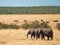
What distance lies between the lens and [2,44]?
21672 millimetres

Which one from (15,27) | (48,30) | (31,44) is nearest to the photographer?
(31,44)

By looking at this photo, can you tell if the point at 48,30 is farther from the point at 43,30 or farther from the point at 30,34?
the point at 30,34

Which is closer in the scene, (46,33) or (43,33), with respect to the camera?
(46,33)

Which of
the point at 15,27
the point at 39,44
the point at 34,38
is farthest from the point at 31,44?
the point at 15,27

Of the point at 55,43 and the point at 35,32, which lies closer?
the point at 55,43

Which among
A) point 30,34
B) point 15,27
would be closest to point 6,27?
point 15,27

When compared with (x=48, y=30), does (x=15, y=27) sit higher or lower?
lower

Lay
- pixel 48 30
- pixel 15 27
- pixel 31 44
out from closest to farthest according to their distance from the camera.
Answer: pixel 31 44, pixel 48 30, pixel 15 27

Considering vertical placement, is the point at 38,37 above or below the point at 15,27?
above

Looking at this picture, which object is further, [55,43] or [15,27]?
[15,27]

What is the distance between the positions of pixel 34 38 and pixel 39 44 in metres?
4.03

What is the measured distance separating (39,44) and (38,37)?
3998mm

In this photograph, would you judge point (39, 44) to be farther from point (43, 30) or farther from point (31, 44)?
point (43, 30)

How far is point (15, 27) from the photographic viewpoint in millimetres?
35750
